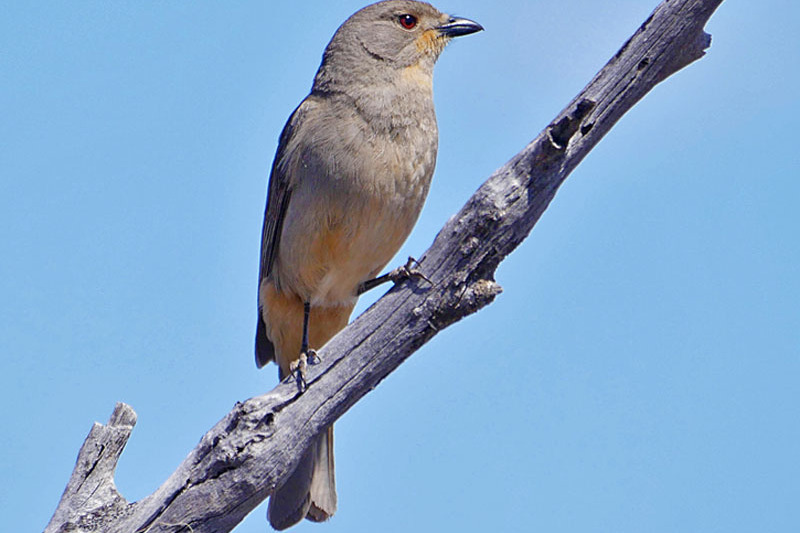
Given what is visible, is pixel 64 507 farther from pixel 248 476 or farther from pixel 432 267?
pixel 432 267

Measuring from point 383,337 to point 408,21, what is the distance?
272 centimetres

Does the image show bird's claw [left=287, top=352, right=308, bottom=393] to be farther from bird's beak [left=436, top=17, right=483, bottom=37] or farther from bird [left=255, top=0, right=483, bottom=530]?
bird's beak [left=436, top=17, right=483, bottom=37]

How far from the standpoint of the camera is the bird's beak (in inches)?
241

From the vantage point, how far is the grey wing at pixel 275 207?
18.7 feet

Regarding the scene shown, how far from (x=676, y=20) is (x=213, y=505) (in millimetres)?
2825

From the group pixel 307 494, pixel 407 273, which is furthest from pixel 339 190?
pixel 307 494

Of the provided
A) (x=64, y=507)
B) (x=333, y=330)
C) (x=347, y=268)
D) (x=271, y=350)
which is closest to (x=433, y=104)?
(x=347, y=268)

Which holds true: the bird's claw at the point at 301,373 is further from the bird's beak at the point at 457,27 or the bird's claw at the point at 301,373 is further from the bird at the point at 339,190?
the bird's beak at the point at 457,27

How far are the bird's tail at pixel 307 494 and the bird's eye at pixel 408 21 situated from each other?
104 inches

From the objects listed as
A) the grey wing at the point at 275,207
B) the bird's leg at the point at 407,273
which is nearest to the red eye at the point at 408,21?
the grey wing at the point at 275,207

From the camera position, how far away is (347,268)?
17.7 ft

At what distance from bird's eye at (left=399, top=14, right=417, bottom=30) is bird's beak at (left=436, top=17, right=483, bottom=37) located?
0.56 feet

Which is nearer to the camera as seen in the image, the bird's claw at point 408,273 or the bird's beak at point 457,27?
the bird's claw at point 408,273

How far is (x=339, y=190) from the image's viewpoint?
5.21 m
